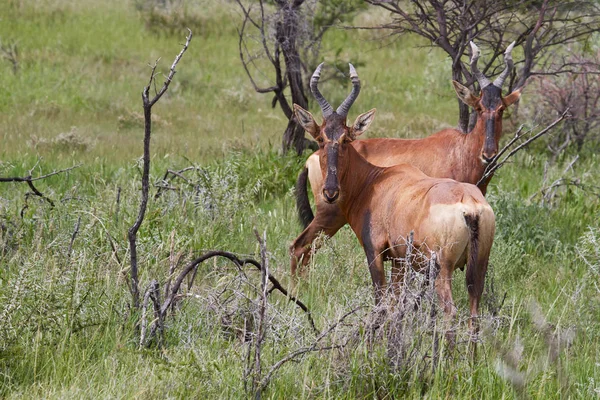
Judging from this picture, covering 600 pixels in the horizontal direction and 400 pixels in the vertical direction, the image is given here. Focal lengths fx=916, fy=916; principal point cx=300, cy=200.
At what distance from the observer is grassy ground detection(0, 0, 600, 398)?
183 inches

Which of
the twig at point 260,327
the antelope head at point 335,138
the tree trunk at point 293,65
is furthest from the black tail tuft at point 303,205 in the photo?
the twig at point 260,327

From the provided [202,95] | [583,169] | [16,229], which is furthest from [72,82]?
[16,229]

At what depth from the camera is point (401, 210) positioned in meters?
5.68

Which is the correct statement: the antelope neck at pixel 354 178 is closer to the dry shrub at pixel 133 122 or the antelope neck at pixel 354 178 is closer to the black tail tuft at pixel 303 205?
the black tail tuft at pixel 303 205

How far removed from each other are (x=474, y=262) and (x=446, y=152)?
2.74 metres

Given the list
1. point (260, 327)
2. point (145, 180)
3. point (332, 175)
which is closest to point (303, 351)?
point (260, 327)

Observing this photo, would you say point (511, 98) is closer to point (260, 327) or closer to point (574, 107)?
point (260, 327)

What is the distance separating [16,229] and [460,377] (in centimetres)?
368

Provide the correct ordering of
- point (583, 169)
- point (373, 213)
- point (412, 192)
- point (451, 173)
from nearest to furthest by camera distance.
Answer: point (412, 192)
point (373, 213)
point (451, 173)
point (583, 169)

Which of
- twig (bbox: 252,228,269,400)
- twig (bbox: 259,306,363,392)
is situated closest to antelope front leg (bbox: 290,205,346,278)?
twig (bbox: 259,306,363,392)

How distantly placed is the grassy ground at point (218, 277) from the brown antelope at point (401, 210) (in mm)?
309

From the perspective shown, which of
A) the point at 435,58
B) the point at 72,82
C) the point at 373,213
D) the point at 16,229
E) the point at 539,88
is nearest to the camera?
the point at 373,213

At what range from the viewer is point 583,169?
41.0 feet

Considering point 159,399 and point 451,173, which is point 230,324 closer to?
point 159,399
